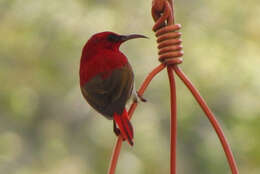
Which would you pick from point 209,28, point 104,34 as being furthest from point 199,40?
point 104,34

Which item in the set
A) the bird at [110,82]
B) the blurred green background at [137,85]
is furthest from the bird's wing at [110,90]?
the blurred green background at [137,85]

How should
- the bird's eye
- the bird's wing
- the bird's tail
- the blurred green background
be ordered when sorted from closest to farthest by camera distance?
the bird's tail < the bird's wing < the bird's eye < the blurred green background

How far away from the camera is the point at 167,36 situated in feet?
5.06

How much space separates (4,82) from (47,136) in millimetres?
436

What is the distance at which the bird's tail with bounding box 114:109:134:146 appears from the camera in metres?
1.51

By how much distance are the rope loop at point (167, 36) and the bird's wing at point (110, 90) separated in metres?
0.15

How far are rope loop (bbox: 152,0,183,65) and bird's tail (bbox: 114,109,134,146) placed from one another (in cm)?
17

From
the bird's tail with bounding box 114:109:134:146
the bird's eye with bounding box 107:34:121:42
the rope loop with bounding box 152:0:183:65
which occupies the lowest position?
the bird's tail with bounding box 114:109:134:146

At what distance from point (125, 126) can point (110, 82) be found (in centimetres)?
17

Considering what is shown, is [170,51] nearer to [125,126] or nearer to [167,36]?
[167,36]

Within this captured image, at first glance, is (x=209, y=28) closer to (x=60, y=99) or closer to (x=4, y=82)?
(x=60, y=99)

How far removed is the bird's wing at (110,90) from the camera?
1.63 m

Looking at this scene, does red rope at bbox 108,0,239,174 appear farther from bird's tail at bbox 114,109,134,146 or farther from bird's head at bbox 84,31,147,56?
bird's head at bbox 84,31,147,56

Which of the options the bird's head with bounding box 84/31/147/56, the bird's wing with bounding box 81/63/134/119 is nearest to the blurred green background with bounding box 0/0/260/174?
the bird's head with bounding box 84/31/147/56
